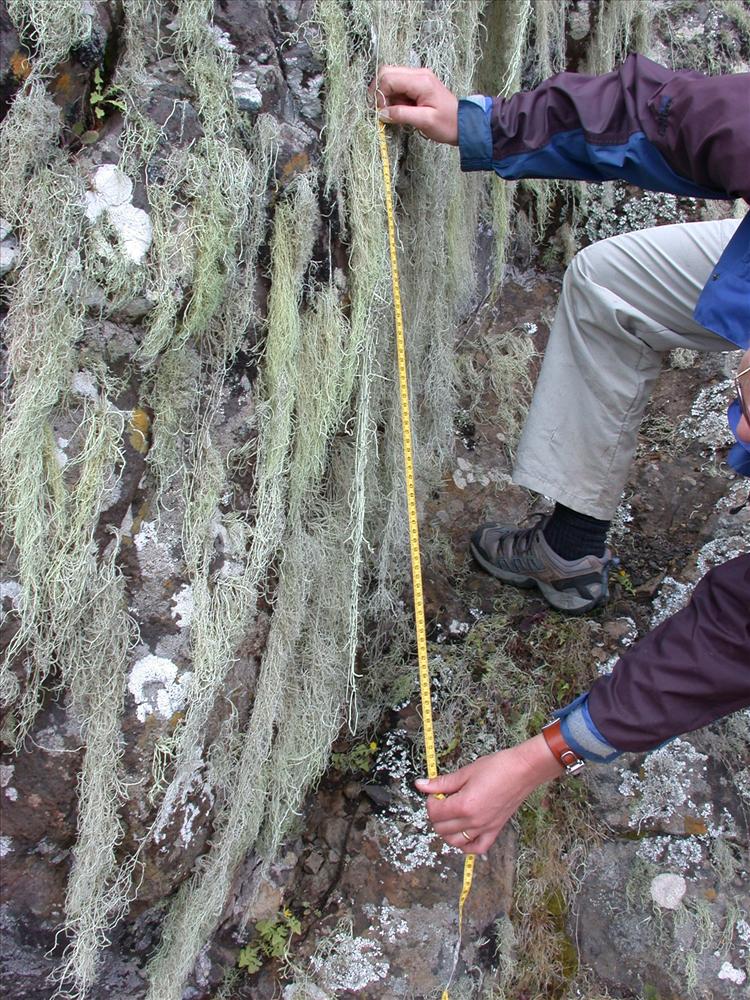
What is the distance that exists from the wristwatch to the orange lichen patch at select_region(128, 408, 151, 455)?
117cm

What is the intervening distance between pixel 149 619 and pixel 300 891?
97cm

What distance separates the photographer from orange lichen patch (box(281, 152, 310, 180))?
208cm

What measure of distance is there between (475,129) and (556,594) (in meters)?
1.53

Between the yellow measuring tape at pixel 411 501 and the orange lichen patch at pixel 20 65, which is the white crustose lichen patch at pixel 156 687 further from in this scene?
the orange lichen patch at pixel 20 65

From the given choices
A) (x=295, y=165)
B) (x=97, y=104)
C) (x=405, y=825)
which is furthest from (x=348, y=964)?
(x=97, y=104)

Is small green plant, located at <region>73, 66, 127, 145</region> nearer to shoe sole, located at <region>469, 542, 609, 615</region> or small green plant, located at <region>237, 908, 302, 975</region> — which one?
shoe sole, located at <region>469, 542, 609, 615</region>

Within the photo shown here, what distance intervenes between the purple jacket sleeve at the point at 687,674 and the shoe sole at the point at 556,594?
3.29 ft

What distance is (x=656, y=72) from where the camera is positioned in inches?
78.9

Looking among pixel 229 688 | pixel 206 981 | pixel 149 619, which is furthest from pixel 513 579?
pixel 206 981

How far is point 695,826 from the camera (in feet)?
7.77

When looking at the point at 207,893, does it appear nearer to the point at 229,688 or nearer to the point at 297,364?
the point at 229,688

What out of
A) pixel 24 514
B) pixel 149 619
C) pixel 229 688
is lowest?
pixel 229 688

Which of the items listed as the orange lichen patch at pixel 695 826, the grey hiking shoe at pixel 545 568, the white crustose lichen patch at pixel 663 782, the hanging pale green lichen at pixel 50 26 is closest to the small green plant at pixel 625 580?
the grey hiking shoe at pixel 545 568

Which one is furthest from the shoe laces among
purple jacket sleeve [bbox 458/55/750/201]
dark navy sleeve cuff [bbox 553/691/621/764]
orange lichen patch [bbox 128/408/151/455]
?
orange lichen patch [bbox 128/408/151/455]
